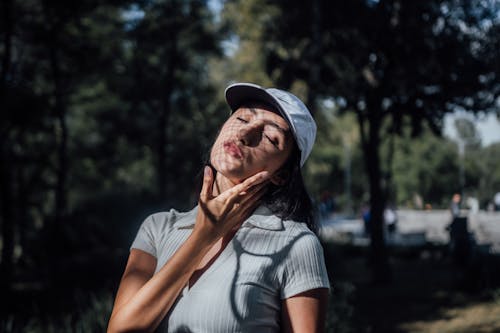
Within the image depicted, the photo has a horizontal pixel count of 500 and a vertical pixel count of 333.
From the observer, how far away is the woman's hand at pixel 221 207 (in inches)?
53.9

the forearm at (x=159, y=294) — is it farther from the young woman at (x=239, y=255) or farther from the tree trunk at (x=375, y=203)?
the tree trunk at (x=375, y=203)

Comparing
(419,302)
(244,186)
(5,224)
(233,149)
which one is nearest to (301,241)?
(244,186)

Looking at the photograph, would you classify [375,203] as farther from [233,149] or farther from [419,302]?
[233,149]

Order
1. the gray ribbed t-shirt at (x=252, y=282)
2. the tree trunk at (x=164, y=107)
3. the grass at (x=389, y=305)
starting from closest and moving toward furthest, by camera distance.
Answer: the gray ribbed t-shirt at (x=252, y=282) < the grass at (x=389, y=305) < the tree trunk at (x=164, y=107)

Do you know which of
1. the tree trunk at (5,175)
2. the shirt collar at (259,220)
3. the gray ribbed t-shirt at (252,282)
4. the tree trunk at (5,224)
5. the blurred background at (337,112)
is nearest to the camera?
the gray ribbed t-shirt at (252,282)

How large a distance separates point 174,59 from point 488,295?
12.3 metres

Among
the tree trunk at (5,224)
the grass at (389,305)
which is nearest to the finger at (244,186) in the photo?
the grass at (389,305)

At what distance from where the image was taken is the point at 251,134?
1559 millimetres

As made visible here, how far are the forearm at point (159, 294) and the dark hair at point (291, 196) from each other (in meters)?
0.31

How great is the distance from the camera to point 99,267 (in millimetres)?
12539

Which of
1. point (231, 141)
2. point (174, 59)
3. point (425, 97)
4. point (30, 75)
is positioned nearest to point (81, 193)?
point (174, 59)

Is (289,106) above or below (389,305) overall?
above

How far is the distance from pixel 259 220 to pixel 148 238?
1.08 ft

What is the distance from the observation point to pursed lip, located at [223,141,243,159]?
151 cm
